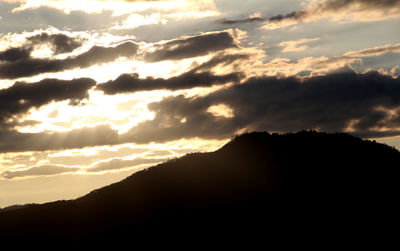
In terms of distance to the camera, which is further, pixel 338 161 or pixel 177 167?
pixel 177 167

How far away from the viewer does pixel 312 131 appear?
12619 centimetres

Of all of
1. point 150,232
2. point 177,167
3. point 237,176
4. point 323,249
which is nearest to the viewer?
point 323,249

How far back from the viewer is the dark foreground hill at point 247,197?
98188mm

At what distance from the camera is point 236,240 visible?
93938 mm

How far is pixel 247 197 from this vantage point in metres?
106

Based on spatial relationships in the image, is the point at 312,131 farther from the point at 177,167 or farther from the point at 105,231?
the point at 105,231

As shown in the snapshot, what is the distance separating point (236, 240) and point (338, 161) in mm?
33669

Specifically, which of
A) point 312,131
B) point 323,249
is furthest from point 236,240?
point 312,131

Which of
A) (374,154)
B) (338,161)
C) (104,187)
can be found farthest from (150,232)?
(374,154)

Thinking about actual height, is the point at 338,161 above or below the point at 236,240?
above

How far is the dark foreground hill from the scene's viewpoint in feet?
322

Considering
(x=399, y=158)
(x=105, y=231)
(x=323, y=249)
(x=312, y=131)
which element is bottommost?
(x=323, y=249)

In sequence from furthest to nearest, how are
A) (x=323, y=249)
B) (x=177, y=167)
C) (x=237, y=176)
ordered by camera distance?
(x=177, y=167) < (x=237, y=176) < (x=323, y=249)

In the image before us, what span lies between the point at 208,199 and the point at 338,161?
97.6ft
